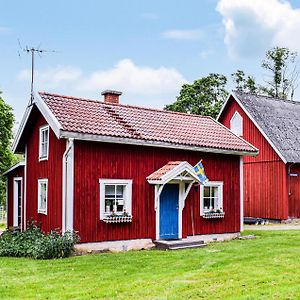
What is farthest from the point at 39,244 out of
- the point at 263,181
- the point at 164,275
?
the point at 263,181

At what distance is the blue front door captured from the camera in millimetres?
17344

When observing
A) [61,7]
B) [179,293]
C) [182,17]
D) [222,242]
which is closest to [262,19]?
[182,17]

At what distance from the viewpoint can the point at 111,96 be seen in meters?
19.8

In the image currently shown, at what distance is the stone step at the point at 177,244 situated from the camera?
53.8 feet

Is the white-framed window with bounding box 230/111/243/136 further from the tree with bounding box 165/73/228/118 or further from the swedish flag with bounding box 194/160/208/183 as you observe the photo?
the tree with bounding box 165/73/228/118

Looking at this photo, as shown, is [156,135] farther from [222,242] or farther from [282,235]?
[282,235]

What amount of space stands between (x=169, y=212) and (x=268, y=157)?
1049cm

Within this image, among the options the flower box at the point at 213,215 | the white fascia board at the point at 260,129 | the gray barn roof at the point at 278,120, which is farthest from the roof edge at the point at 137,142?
the gray barn roof at the point at 278,120

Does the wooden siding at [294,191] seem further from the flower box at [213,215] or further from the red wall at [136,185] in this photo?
the flower box at [213,215]

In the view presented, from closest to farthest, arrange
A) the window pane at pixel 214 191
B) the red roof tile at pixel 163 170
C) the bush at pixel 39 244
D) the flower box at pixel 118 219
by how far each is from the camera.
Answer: the bush at pixel 39 244
the flower box at pixel 118 219
the red roof tile at pixel 163 170
the window pane at pixel 214 191

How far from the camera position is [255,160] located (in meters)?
27.0

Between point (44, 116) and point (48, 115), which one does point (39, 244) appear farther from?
point (44, 116)

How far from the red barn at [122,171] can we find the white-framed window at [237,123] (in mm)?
8406

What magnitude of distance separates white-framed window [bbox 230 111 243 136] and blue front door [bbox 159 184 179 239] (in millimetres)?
11684
